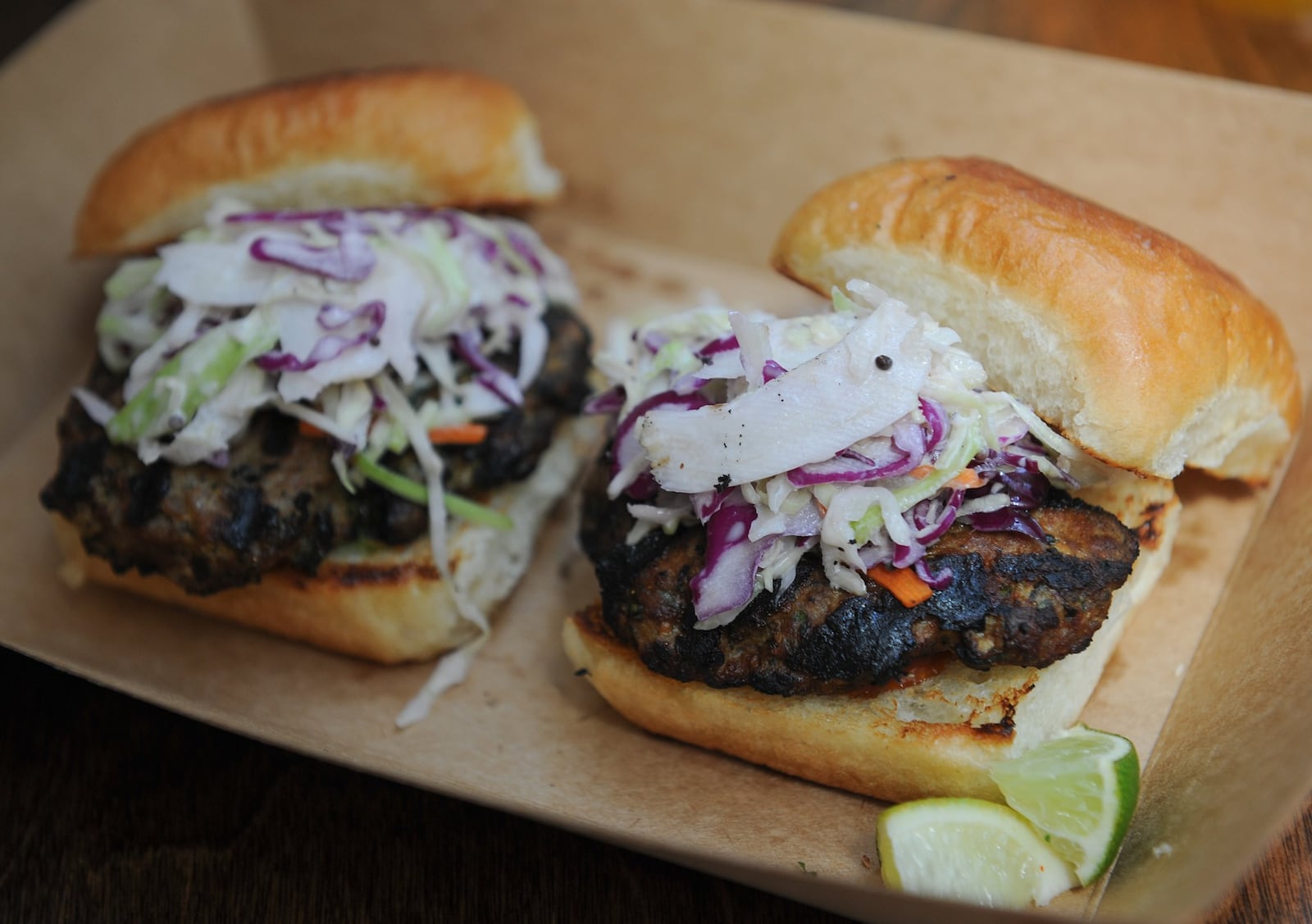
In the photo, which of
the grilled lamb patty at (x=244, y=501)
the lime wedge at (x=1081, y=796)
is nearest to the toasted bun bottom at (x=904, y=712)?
the lime wedge at (x=1081, y=796)

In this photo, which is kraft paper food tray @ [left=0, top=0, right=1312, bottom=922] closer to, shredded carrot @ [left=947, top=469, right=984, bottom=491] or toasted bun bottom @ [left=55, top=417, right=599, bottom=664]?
toasted bun bottom @ [left=55, top=417, right=599, bottom=664]

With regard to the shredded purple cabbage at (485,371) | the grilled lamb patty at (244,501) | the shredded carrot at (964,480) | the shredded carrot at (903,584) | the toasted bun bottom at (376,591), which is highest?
the shredded carrot at (964,480)

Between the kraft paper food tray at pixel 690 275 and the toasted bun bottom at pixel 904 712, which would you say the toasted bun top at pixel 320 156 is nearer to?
the kraft paper food tray at pixel 690 275

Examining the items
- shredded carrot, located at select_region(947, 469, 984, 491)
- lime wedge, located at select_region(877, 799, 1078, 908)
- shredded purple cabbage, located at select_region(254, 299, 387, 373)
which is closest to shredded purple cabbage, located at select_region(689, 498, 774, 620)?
shredded carrot, located at select_region(947, 469, 984, 491)

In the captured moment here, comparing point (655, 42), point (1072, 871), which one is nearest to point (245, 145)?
point (655, 42)

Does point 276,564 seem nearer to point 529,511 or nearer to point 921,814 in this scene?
point 529,511

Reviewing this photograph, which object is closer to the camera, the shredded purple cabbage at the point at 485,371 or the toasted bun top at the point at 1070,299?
the toasted bun top at the point at 1070,299

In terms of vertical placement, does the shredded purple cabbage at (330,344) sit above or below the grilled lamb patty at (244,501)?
above
